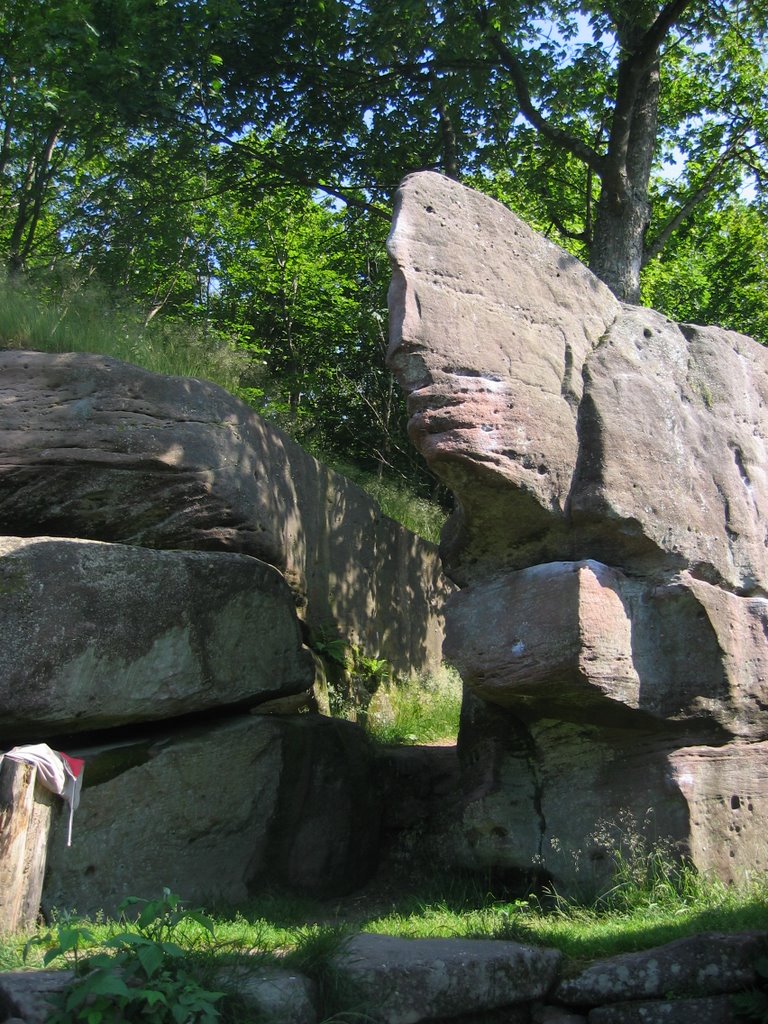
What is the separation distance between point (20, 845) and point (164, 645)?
1.69m

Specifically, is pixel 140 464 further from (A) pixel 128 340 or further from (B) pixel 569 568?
(B) pixel 569 568

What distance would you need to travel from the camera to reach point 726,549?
21.3 feet

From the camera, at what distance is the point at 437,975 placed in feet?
14.4

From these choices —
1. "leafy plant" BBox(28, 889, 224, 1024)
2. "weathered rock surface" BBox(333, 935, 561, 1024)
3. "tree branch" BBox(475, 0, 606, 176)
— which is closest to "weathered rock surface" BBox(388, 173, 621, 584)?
"weathered rock surface" BBox(333, 935, 561, 1024)

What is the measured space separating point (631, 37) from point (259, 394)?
202 inches

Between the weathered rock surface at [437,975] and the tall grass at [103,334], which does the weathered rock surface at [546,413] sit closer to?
the weathered rock surface at [437,975]

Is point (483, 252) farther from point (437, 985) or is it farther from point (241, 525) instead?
point (437, 985)

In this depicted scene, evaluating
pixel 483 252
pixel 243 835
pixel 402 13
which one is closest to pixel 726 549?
pixel 483 252

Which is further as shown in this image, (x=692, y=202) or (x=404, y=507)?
(x=692, y=202)

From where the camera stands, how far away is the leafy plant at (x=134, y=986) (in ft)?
12.2

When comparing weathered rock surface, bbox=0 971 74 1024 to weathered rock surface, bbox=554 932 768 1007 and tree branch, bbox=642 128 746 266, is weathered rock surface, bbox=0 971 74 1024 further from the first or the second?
tree branch, bbox=642 128 746 266

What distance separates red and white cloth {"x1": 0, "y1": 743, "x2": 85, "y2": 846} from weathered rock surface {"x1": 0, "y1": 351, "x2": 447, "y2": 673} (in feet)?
5.79

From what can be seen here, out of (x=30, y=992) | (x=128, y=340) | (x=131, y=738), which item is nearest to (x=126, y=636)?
(x=131, y=738)

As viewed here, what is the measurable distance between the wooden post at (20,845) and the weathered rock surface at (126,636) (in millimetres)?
805
